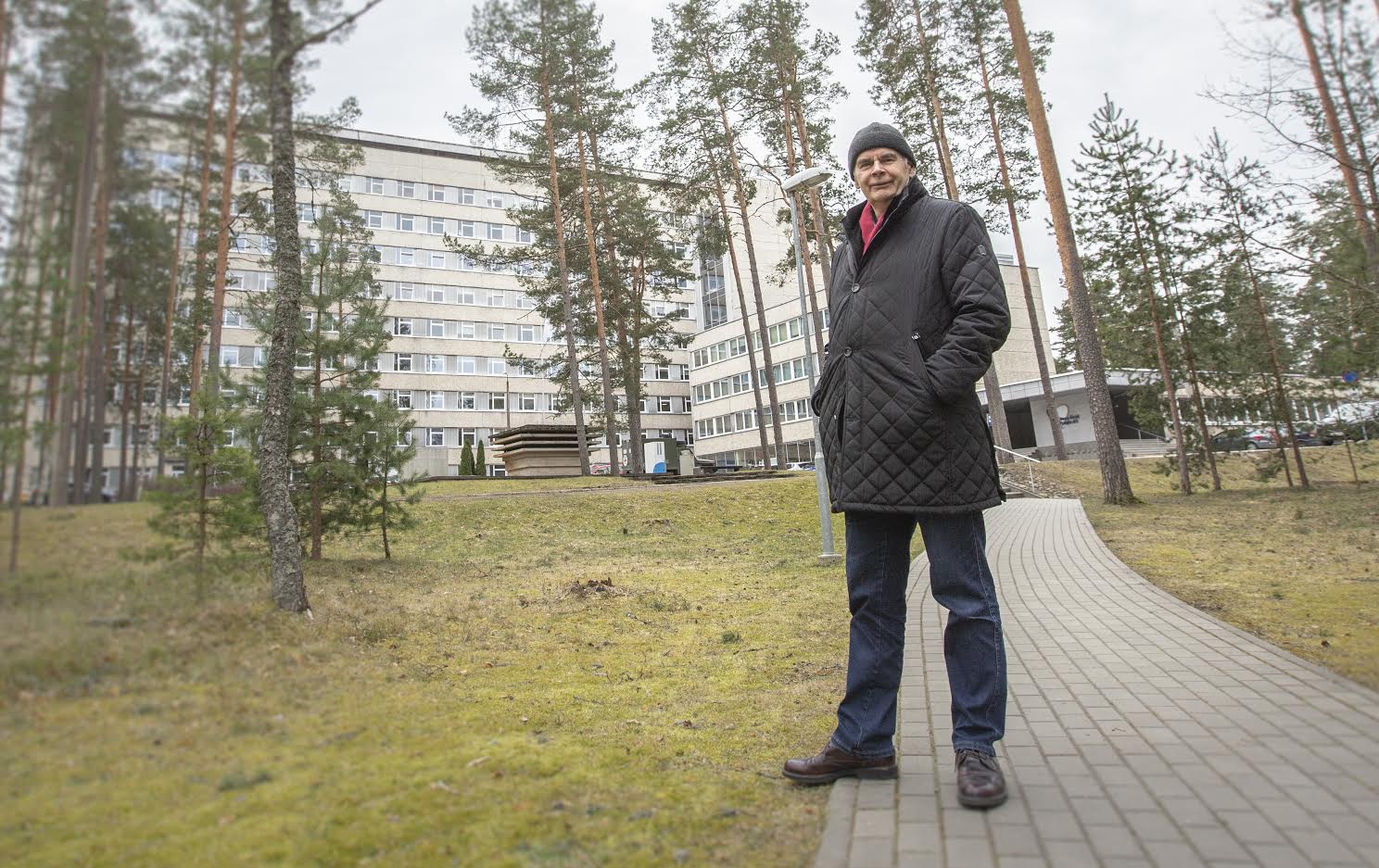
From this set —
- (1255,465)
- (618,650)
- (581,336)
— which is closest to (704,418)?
(581,336)

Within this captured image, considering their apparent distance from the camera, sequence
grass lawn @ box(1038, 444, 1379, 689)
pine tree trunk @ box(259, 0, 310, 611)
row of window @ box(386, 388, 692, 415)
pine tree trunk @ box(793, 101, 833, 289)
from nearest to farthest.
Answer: pine tree trunk @ box(259, 0, 310, 611) → grass lawn @ box(1038, 444, 1379, 689) → pine tree trunk @ box(793, 101, 833, 289) → row of window @ box(386, 388, 692, 415)

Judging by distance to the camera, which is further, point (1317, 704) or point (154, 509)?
point (1317, 704)

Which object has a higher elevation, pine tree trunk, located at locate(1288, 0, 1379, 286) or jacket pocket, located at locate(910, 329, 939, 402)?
pine tree trunk, located at locate(1288, 0, 1379, 286)

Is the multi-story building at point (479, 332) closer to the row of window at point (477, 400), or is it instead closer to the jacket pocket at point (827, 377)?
the row of window at point (477, 400)

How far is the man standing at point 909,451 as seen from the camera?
2766mm

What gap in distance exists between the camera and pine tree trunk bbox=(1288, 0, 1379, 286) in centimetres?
731

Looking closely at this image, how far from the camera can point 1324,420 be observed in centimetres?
1783

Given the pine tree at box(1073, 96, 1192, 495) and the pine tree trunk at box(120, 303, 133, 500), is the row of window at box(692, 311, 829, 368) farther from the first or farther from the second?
the pine tree trunk at box(120, 303, 133, 500)

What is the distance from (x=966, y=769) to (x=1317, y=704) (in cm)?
208

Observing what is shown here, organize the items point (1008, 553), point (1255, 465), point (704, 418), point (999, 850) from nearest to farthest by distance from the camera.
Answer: point (999, 850), point (1008, 553), point (1255, 465), point (704, 418)

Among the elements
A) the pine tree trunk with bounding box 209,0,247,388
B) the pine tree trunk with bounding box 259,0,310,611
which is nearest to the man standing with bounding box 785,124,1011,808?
the pine tree trunk with bounding box 209,0,247,388

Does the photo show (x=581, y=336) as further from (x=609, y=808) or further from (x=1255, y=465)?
(x=609, y=808)

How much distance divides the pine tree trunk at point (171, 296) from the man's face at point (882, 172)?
2.47 metres

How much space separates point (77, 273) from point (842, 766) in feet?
9.59
